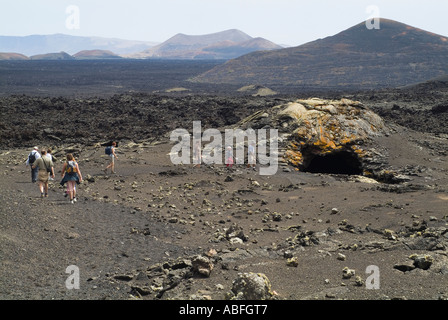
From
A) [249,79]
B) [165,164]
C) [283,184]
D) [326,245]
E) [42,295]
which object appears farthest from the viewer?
[249,79]

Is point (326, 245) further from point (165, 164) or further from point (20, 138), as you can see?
point (20, 138)

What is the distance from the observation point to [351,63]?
89.1 meters

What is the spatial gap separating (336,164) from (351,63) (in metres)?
76.0

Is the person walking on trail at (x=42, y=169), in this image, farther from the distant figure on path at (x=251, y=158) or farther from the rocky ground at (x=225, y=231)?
the distant figure on path at (x=251, y=158)

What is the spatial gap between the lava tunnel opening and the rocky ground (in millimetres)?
1502

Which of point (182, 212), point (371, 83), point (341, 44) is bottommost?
point (182, 212)

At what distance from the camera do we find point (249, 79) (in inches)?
3364

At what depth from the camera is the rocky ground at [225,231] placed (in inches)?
258

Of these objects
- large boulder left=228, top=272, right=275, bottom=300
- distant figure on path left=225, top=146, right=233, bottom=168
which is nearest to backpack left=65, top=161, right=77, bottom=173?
distant figure on path left=225, top=146, right=233, bottom=168

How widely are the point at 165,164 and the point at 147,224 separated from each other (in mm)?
7334

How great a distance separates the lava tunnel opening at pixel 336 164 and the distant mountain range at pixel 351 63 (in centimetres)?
5516

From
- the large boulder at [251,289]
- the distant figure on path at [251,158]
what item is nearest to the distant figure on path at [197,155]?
the distant figure on path at [251,158]

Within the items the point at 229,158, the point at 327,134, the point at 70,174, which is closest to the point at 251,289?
the point at 70,174
